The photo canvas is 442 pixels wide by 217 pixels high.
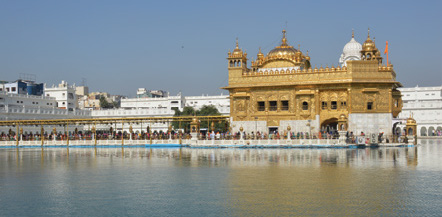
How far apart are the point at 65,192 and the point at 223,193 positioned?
519 centimetres

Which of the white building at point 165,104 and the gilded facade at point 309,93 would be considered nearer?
the gilded facade at point 309,93

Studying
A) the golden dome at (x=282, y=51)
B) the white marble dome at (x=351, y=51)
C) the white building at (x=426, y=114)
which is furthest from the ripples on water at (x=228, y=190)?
the white building at (x=426, y=114)

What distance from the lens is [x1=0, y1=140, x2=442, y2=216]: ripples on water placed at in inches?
508

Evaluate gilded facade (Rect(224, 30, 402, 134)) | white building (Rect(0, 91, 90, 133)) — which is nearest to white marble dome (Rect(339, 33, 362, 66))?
gilded facade (Rect(224, 30, 402, 134))

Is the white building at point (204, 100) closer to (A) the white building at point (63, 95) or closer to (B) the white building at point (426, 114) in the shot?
(A) the white building at point (63, 95)

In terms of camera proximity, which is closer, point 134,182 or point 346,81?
point 134,182

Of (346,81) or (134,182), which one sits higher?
(346,81)

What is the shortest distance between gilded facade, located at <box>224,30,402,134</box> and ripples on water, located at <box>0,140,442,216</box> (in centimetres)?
1870

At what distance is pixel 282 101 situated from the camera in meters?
44.8

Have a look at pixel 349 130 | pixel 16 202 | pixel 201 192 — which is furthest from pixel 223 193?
pixel 349 130

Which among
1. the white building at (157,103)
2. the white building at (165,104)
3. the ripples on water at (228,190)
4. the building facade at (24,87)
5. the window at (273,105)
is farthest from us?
the white building at (157,103)

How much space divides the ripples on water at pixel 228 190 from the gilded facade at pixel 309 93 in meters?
18.7

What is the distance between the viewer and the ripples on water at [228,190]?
12.9 m

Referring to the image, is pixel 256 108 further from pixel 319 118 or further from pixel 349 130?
pixel 349 130
